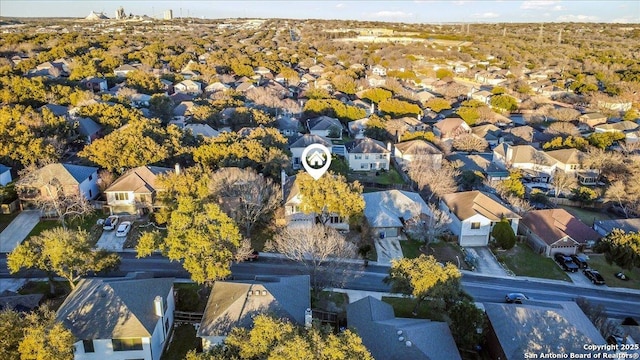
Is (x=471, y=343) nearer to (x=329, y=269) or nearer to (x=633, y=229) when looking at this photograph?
(x=329, y=269)

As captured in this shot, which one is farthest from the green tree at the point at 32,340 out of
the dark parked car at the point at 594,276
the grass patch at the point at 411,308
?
the dark parked car at the point at 594,276

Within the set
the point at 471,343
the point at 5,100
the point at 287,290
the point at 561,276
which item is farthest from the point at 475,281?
the point at 5,100

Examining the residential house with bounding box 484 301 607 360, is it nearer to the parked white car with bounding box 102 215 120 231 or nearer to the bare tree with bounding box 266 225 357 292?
the bare tree with bounding box 266 225 357 292

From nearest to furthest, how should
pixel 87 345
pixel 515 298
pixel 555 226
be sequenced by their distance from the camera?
1. pixel 87 345
2. pixel 515 298
3. pixel 555 226

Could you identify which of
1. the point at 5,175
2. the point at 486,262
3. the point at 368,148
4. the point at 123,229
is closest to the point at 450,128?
the point at 368,148

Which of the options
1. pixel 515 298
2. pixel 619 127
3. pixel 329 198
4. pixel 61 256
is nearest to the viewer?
pixel 61 256

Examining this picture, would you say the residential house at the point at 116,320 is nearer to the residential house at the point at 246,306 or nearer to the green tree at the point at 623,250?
the residential house at the point at 246,306

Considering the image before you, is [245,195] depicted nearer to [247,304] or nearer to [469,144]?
[247,304]
